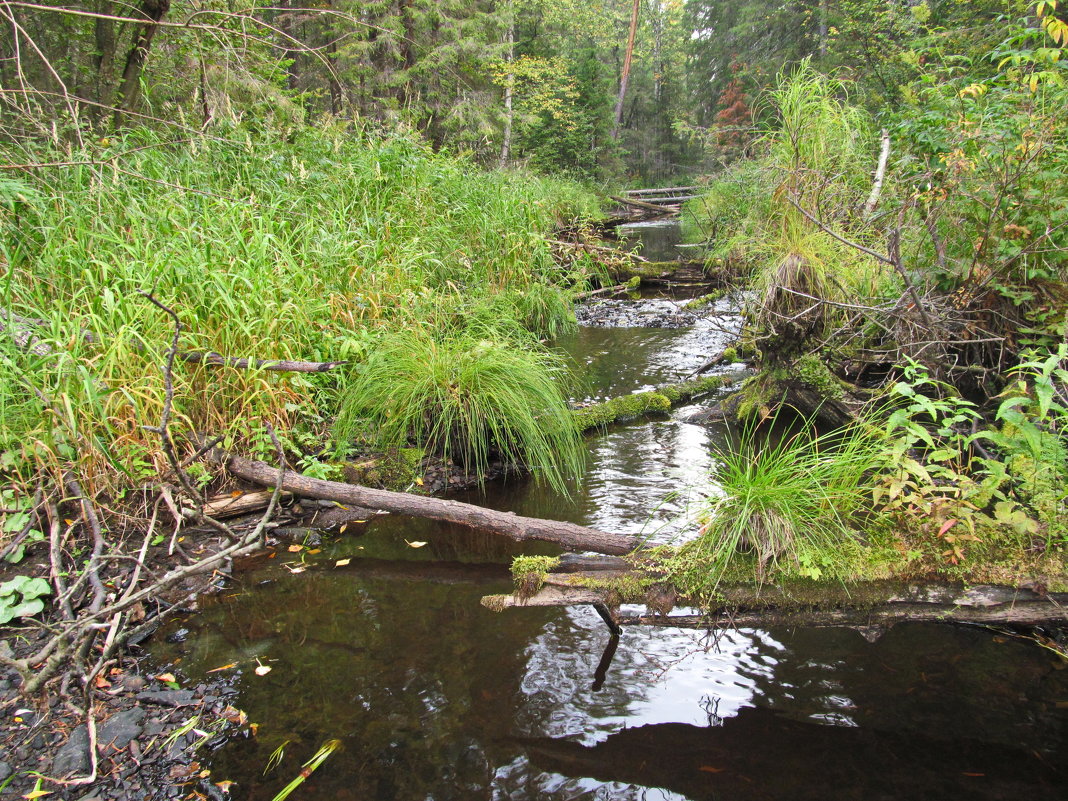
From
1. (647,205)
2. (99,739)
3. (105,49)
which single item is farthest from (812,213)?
(647,205)

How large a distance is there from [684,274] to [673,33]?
39.3m

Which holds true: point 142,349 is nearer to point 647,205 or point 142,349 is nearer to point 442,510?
point 442,510

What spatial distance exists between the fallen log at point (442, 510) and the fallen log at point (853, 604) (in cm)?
46

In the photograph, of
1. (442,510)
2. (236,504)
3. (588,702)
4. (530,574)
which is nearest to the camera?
(530,574)

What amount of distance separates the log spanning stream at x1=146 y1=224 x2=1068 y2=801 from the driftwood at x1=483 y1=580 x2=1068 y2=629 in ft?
1.21

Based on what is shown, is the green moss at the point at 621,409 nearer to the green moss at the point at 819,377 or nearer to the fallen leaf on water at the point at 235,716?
the green moss at the point at 819,377

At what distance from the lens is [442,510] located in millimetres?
3389

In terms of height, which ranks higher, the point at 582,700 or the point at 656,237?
the point at 656,237

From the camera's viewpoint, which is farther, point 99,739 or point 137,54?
point 137,54

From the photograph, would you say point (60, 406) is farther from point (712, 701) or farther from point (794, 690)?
point (794, 690)

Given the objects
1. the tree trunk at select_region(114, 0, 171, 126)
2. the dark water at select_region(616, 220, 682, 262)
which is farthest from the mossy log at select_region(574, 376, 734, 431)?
the dark water at select_region(616, 220, 682, 262)

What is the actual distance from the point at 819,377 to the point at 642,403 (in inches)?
61.5

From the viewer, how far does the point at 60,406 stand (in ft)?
10.7

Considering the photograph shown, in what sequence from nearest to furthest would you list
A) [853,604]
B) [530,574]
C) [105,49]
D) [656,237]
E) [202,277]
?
1. [853,604]
2. [530,574]
3. [202,277]
4. [105,49]
5. [656,237]
